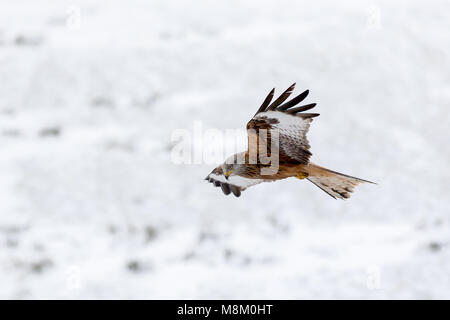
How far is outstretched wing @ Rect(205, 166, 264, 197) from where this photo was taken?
5.63 m

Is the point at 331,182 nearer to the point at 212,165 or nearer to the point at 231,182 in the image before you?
the point at 231,182

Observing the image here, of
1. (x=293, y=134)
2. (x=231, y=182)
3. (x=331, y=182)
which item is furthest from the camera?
(x=231, y=182)

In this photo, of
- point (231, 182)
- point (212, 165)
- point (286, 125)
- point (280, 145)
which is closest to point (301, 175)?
point (280, 145)

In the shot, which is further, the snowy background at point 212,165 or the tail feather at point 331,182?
the snowy background at point 212,165

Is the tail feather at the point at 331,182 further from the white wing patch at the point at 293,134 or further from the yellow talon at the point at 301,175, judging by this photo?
the white wing patch at the point at 293,134

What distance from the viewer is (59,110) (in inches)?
645

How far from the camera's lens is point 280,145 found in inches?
194

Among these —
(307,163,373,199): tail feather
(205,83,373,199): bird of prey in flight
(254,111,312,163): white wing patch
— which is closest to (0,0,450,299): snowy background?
(307,163,373,199): tail feather

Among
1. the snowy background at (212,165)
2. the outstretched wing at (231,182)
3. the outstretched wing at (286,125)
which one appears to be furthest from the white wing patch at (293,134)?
the snowy background at (212,165)

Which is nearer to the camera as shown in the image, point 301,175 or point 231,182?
point 301,175

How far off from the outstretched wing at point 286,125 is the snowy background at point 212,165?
23.0 feet

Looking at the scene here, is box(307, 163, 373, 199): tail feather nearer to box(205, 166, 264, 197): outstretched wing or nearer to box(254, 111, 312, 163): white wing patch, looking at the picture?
box(254, 111, 312, 163): white wing patch

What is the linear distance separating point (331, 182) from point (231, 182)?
33.1 inches

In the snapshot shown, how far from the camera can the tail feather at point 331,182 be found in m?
5.04
